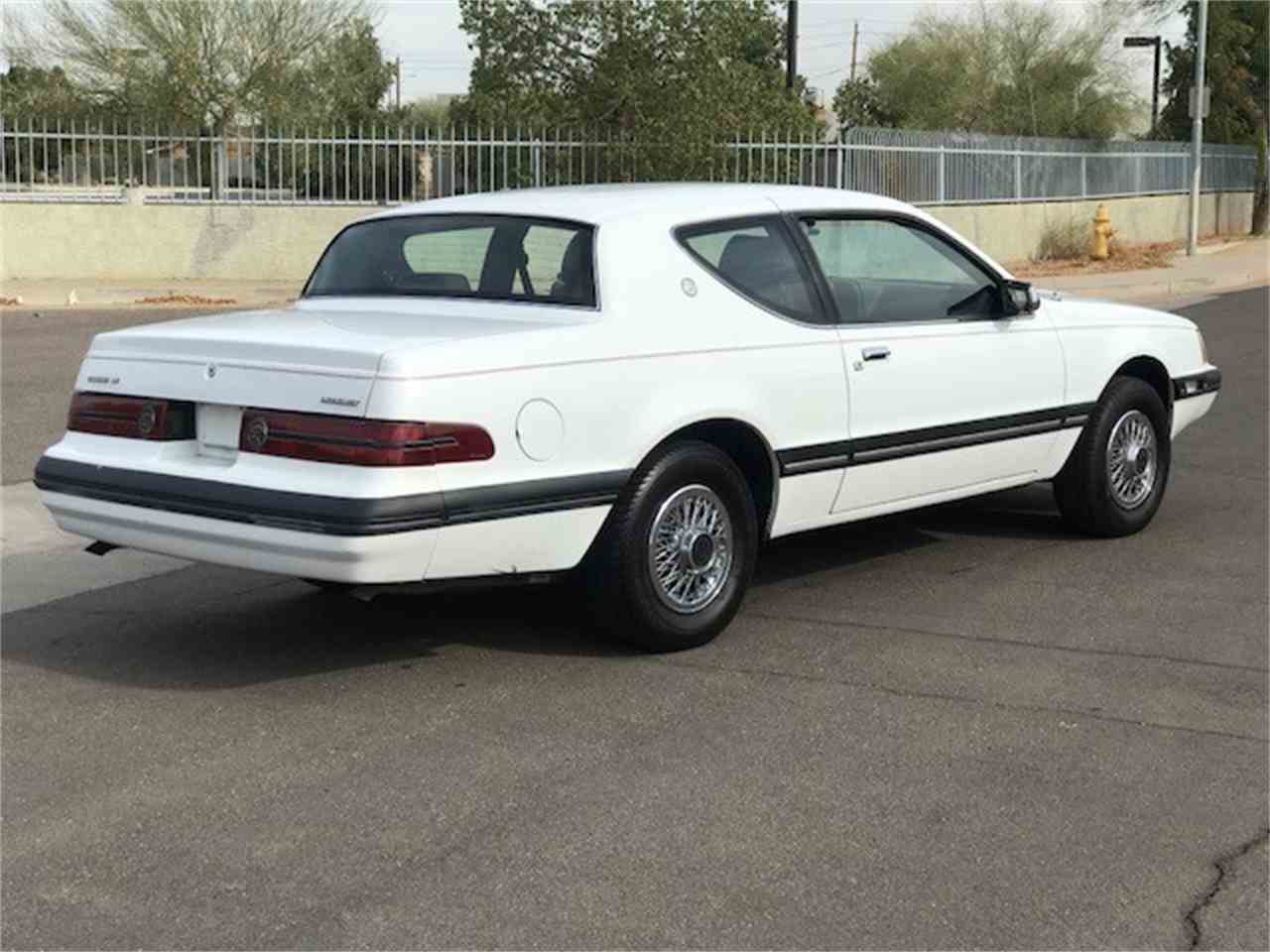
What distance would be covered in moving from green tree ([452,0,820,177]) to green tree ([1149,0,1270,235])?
18.3 meters

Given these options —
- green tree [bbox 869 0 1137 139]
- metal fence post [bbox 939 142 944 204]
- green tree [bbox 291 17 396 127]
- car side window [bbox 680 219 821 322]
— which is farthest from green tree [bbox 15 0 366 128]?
car side window [bbox 680 219 821 322]

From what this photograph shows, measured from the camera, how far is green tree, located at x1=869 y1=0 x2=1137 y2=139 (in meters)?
42.4

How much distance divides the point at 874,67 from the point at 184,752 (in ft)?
168

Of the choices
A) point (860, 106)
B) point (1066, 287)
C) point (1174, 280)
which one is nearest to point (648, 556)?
point (1066, 287)

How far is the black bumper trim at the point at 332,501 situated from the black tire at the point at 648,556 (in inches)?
5.4

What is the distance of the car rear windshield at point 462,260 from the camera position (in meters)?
6.09

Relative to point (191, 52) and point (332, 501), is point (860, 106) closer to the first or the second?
point (191, 52)

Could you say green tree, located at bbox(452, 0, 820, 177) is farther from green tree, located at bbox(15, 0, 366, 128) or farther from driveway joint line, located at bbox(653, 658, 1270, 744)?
driveway joint line, located at bbox(653, 658, 1270, 744)

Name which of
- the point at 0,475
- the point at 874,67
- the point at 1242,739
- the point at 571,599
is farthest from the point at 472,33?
the point at 874,67

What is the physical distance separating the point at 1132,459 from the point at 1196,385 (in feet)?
2.25

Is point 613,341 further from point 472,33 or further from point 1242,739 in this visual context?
point 472,33

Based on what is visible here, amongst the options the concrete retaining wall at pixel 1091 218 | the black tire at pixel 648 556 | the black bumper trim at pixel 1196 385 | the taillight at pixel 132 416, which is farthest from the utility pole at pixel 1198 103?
the taillight at pixel 132 416

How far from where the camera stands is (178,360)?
5668mm

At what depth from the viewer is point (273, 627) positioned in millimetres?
6473
